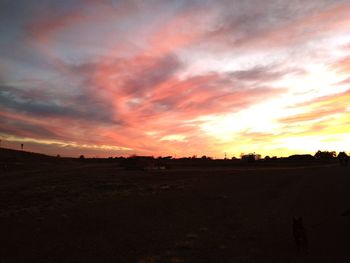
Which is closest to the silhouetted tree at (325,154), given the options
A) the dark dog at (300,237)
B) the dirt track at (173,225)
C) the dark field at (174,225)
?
the dark field at (174,225)

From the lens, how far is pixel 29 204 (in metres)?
29.9

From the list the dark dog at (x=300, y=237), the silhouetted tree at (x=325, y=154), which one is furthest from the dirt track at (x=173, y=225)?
the silhouetted tree at (x=325, y=154)

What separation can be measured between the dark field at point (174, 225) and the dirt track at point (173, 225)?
4 cm

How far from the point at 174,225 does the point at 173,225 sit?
0.18ft

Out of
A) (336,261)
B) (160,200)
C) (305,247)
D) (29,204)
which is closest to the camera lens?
(336,261)

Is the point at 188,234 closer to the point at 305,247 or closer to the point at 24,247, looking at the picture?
the point at 305,247

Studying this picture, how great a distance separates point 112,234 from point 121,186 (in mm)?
22414

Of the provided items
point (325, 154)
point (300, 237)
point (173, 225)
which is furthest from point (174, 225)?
point (325, 154)

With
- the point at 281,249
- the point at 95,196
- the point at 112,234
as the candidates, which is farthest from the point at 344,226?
the point at 95,196

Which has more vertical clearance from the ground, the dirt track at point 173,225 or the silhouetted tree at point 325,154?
the silhouetted tree at point 325,154

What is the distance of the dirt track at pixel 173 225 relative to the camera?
16.3m

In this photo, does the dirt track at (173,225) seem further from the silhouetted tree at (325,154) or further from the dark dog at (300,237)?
the silhouetted tree at (325,154)

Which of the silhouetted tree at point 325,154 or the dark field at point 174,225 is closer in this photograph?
the dark field at point 174,225

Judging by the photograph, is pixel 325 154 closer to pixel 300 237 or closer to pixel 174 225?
pixel 174 225
